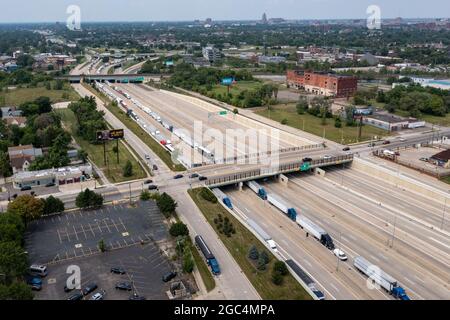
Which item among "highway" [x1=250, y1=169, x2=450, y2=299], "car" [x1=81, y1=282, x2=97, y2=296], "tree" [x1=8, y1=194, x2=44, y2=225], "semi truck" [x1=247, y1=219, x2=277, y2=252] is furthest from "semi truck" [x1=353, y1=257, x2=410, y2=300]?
"tree" [x1=8, y1=194, x2=44, y2=225]

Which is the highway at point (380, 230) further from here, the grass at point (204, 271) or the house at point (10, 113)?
the house at point (10, 113)

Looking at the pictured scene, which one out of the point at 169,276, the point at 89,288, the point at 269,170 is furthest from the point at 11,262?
the point at 269,170

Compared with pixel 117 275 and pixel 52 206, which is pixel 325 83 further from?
pixel 117 275

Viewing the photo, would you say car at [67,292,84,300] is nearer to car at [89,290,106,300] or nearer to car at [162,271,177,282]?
car at [89,290,106,300]

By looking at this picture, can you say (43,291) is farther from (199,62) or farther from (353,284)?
(199,62)

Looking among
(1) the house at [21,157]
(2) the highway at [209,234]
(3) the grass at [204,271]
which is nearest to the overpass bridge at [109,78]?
(2) the highway at [209,234]

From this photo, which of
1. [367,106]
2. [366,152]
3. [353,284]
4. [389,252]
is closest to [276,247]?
[353,284]

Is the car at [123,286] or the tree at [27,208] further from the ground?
the tree at [27,208]
